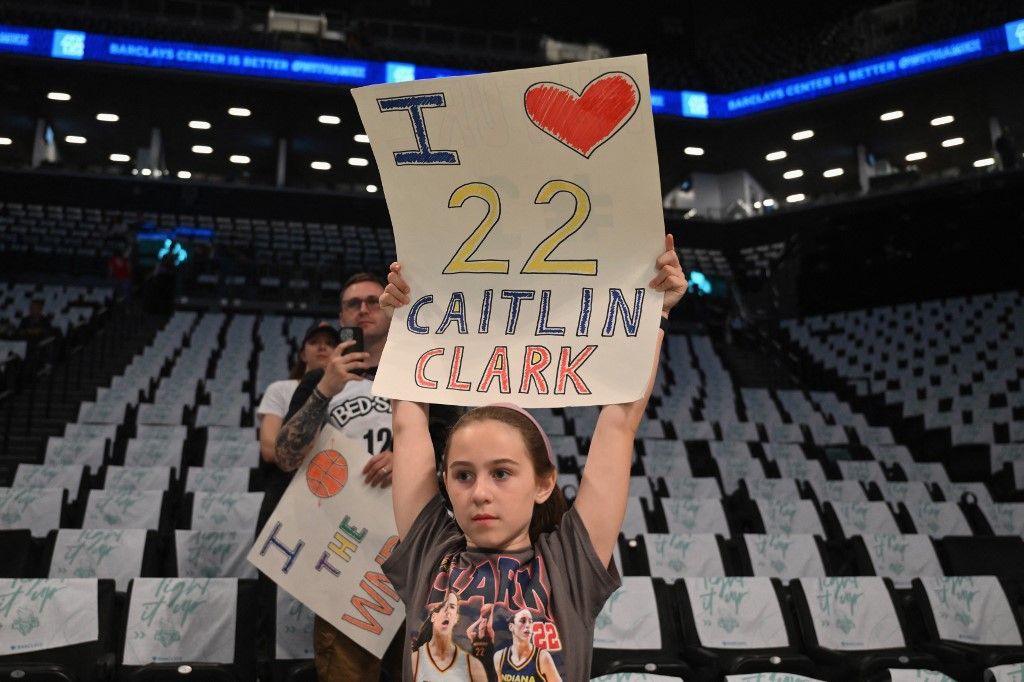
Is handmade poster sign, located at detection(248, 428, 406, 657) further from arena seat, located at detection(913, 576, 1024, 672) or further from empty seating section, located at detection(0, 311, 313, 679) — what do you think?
arena seat, located at detection(913, 576, 1024, 672)

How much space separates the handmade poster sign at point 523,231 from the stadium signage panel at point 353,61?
14084 mm

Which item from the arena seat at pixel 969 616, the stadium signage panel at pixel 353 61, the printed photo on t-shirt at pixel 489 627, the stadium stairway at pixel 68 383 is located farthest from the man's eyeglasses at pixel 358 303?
the stadium signage panel at pixel 353 61

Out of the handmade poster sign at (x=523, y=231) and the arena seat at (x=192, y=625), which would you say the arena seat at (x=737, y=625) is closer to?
the arena seat at (x=192, y=625)

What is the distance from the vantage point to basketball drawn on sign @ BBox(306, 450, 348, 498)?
2.55 meters

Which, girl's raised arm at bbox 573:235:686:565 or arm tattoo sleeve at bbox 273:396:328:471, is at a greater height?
arm tattoo sleeve at bbox 273:396:328:471

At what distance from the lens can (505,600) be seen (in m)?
1.45

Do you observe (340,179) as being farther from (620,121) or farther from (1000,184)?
(620,121)

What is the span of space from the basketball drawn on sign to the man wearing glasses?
0.16 ft

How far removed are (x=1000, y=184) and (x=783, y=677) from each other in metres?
17.1

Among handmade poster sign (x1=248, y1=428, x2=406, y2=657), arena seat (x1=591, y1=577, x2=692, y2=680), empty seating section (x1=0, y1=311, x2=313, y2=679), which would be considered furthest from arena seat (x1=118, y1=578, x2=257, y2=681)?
arena seat (x1=591, y1=577, x2=692, y2=680)

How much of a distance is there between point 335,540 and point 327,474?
7.7 inches

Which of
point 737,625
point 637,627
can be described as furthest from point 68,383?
point 737,625

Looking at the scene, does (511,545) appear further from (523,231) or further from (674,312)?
(674,312)

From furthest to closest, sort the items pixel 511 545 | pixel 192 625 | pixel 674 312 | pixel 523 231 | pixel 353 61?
pixel 353 61 < pixel 674 312 < pixel 192 625 < pixel 523 231 < pixel 511 545
